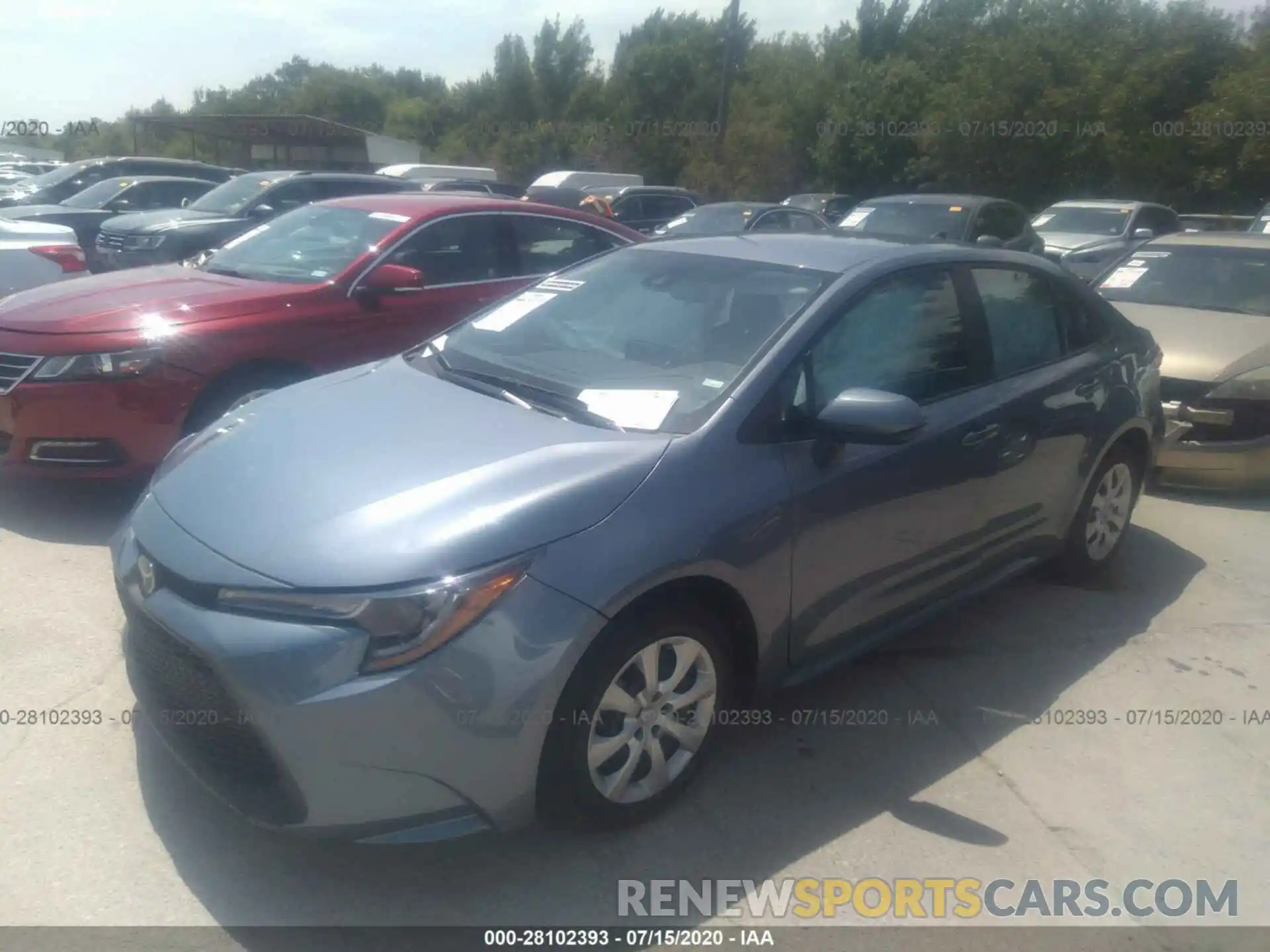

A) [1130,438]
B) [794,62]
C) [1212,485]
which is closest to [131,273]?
[1130,438]

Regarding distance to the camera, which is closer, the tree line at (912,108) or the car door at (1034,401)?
the car door at (1034,401)

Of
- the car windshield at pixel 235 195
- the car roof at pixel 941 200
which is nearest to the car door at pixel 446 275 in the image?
the car windshield at pixel 235 195

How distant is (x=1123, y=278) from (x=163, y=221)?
9842 mm

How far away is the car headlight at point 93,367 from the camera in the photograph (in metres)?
5.10

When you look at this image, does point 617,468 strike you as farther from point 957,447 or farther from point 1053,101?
point 1053,101

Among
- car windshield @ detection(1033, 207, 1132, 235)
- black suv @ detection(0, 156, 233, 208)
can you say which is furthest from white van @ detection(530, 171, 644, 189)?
car windshield @ detection(1033, 207, 1132, 235)

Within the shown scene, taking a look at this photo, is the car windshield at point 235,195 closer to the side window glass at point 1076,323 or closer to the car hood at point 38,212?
the car hood at point 38,212

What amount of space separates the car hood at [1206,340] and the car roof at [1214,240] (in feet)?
3.01

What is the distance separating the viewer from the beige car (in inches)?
260

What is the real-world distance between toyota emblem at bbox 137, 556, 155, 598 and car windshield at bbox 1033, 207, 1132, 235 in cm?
1571

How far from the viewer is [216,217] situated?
41.3 ft

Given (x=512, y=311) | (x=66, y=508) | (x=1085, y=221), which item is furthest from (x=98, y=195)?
(x=1085, y=221)

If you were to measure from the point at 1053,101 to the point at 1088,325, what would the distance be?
23.4m

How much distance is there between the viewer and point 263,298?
5707 millimetres
